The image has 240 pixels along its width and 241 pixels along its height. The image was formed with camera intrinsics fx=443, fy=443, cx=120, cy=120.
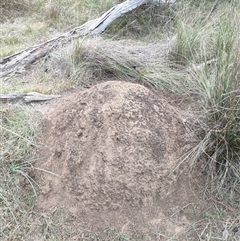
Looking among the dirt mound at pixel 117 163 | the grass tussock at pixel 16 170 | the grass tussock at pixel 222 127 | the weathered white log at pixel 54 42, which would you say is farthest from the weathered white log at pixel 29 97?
the grass tussock at pixel 222 127

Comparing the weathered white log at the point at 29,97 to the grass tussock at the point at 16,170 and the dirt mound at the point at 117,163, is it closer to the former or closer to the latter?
the grass tussock at the point at 16,170

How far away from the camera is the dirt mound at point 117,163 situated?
253 centimetres

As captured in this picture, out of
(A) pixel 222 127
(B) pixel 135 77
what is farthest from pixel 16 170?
(B) pixel 135 77

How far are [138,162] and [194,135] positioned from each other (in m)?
0.41

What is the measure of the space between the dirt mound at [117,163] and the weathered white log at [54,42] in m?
1.28

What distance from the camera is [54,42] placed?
4.33 metres

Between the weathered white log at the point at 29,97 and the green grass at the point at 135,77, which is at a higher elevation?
the weathered white log at the point at 29,97

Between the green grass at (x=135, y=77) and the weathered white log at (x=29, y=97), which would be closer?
the green grass at (x=135, y=77)

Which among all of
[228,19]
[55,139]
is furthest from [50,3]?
[55,139]

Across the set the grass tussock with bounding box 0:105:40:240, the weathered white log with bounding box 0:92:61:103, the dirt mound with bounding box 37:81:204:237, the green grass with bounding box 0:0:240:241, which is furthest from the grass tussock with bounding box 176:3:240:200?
the weathered white log with bounding box 0:92:61:103

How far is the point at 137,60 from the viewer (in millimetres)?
3816

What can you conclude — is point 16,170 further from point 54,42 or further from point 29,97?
point 54,42

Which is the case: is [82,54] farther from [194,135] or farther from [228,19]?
[194,135]

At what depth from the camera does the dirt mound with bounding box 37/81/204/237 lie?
253 cm
